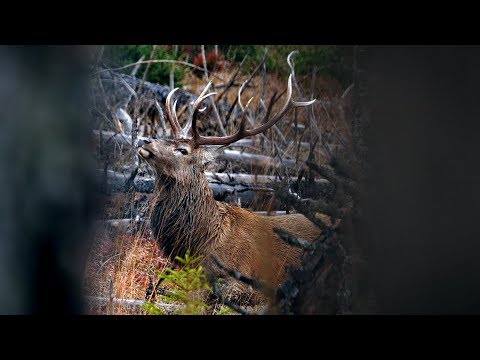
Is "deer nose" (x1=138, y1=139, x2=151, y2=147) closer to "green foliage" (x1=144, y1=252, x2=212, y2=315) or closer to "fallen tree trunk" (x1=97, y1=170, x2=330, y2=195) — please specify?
"fallen tree trunk" (x1=97, y1=170, x2=330, y2=195)

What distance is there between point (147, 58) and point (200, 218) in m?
1.11

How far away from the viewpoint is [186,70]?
4.55 metres

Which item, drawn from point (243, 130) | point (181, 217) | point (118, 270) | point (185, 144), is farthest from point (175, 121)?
point (118, 270)

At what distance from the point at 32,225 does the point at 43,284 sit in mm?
367

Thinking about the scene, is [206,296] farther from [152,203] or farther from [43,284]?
[43,284]

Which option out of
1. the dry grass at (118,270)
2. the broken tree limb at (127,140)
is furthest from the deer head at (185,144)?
the dry grass at (118,270)

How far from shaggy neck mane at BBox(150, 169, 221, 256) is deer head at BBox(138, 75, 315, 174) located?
0.06m

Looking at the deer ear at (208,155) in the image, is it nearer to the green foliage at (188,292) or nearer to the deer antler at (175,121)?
the deer antler at (175,121)

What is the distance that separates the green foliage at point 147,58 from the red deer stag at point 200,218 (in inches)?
9.8

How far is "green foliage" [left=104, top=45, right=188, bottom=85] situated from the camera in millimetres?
4363

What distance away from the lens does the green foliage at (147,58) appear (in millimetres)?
4363

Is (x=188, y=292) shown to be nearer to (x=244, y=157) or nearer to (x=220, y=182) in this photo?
(x=220, y=182)

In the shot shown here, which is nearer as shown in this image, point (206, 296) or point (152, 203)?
point (206, 296)
